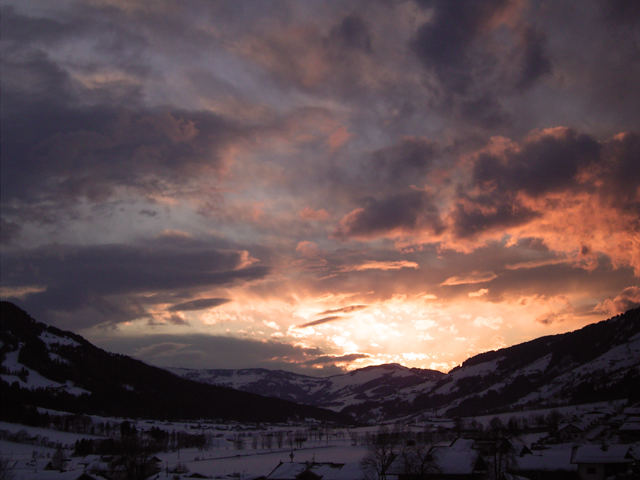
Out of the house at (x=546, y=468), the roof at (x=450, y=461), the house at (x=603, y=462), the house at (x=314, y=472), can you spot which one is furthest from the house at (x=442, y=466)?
the house at (x=603, y=462)

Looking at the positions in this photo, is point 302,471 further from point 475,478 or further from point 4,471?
point 4,471

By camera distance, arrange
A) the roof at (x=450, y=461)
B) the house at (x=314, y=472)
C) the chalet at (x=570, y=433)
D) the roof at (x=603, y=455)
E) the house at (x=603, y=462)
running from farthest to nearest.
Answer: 1. the chalet at (x=570, y=433)
2. the house at (x=314, y=472)
3. the roof at (x=450, y=461)
4. the roof at (x=603, y=455)
5. the house at (x=603, y=462)

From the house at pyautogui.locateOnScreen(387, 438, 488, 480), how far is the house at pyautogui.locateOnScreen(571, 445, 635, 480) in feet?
49.6

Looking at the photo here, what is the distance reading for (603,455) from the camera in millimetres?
88500

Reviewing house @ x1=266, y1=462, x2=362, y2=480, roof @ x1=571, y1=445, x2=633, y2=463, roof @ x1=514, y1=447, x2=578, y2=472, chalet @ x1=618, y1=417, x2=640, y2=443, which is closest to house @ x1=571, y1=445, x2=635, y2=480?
roof @ x1=571, y1=445, x2=633, y2=463

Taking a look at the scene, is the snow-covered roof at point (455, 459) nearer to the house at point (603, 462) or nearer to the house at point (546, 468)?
the house at point (546, 468)

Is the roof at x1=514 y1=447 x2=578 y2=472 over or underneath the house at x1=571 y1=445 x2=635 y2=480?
underneath

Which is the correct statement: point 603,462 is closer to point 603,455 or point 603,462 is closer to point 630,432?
point 603,455

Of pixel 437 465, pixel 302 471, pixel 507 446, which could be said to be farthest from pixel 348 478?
pixel 507 446

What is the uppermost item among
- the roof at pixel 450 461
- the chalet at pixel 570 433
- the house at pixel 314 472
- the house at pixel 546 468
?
the roof at pixel 450 461

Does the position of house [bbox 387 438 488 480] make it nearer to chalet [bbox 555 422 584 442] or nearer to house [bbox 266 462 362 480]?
house [bbox 266 462 362 480]

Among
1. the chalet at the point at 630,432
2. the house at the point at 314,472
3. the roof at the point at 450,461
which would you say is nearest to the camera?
the roof at the point at 450,461

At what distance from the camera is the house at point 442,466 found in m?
92.0

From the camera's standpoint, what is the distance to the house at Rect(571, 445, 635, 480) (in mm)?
86000
